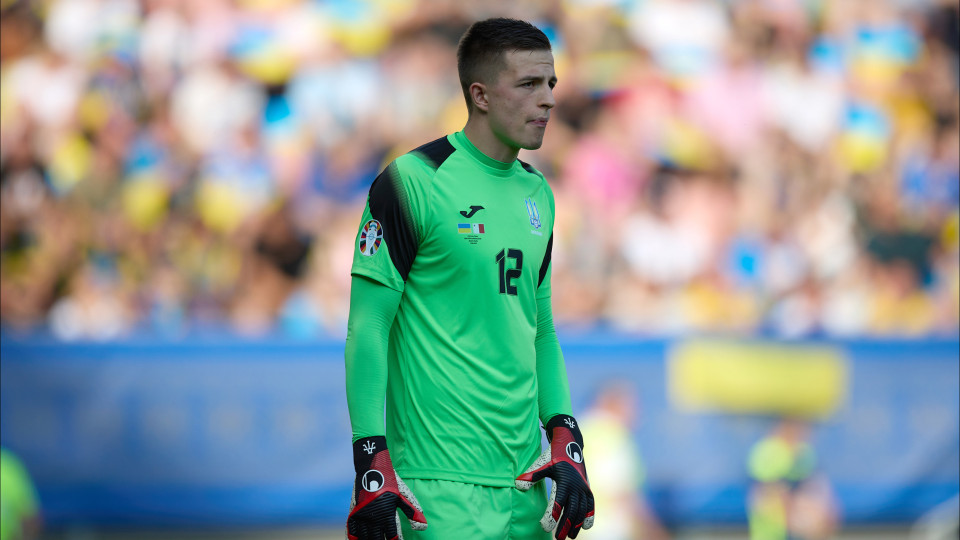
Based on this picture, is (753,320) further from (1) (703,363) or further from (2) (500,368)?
(2) (500,368)

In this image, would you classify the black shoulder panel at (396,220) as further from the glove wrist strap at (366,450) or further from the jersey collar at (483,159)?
the glove wrist strap at (366,450)

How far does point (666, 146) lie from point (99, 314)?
562 centimetres

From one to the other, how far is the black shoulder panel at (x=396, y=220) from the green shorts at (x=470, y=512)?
23.2 inches

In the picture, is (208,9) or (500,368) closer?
(500,368)

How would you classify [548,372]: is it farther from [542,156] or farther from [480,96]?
[542,156]

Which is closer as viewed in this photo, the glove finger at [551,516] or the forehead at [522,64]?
the glove finger at [551,516]

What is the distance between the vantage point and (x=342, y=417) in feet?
27.7

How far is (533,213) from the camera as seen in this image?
3.23m

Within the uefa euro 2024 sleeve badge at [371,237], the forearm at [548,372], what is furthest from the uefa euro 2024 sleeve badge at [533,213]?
the uefa euro 2024 sleeve badge at [371,237]

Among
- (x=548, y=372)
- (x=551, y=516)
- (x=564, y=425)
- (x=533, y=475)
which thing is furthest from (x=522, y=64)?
(x=551, y=516)

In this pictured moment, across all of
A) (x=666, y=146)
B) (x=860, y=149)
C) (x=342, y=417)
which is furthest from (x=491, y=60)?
(x=860, y=149)

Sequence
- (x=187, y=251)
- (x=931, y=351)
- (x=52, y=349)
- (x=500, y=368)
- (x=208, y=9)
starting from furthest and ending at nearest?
1. (x=208, y=9)
2. (x=187, y=251)
3. (x=931, y=351)
4. (x=52, y=349)
5. (x=500, y=368)

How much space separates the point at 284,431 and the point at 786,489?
3.90 metres

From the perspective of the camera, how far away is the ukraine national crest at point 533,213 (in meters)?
3.21
